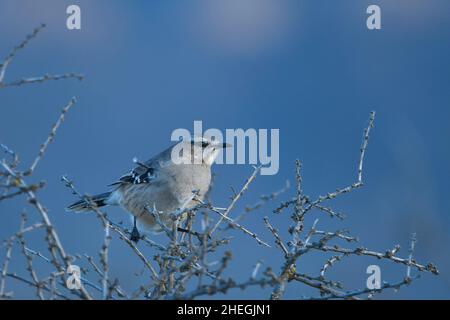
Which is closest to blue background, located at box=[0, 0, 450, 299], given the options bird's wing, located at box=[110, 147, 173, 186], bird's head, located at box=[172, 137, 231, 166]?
bird's head, located at box=[172, 137, 231, 166]

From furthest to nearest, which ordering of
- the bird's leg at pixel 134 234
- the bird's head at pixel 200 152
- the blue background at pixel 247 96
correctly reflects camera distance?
1. the blue background at pixel 247 96
2. the bird's head at pixel 200 152
3. the bird's leg at pixel 134 234

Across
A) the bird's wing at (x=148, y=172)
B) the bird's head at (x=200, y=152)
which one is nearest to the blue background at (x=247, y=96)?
the bird's head at (x=200, y=152)

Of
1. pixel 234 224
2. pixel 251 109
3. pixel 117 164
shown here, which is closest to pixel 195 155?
pixel 234 224

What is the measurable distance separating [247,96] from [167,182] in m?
9.72

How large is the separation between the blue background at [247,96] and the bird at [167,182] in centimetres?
134

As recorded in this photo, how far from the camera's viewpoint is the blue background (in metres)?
11.1

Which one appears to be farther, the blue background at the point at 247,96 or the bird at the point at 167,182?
the blue background at the point at 247,96

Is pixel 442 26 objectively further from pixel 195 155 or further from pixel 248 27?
pixel 195 155

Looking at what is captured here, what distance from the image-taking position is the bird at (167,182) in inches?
265

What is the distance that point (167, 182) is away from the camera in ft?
22.3

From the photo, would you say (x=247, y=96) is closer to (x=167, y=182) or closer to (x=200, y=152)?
(x=200, y=152)

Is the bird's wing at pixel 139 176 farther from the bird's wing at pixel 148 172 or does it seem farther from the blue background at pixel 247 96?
the blue background at pixel 247 96

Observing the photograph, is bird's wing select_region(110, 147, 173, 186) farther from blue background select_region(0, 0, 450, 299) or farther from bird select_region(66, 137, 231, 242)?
blue background select_region(0, 0, 450, 299)

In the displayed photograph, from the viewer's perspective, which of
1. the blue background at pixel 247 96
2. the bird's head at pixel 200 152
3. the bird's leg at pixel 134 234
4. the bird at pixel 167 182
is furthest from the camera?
the blue background at pixel 247 96
